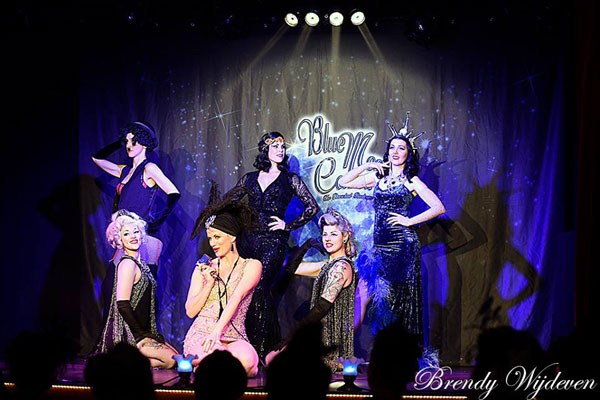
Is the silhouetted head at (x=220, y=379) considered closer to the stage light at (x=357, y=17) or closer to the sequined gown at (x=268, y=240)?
the sequined gown at (x=268, y=240)

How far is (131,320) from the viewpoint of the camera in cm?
584

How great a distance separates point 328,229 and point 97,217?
253 cm

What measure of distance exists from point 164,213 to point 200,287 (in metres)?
1.17

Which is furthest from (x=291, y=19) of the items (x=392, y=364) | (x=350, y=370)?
(x=392, y=364)

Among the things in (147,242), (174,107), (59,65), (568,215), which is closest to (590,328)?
(568,215)

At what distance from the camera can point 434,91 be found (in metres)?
6.60

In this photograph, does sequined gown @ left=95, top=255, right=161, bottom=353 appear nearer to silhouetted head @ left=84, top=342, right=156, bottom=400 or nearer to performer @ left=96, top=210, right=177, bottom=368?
performer @ left=96, top=210, right=177, bottom=368

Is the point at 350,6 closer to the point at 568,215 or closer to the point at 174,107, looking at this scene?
the point at 174,107

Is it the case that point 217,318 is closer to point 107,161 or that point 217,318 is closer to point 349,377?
point 349,377

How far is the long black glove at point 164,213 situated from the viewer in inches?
250

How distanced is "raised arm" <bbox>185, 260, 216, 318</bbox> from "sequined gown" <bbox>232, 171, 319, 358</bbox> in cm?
48

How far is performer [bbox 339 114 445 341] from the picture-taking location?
5.95m

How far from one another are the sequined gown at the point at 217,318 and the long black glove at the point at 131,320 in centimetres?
62

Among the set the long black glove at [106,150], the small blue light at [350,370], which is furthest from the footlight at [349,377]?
the long black glove at [106,150]
